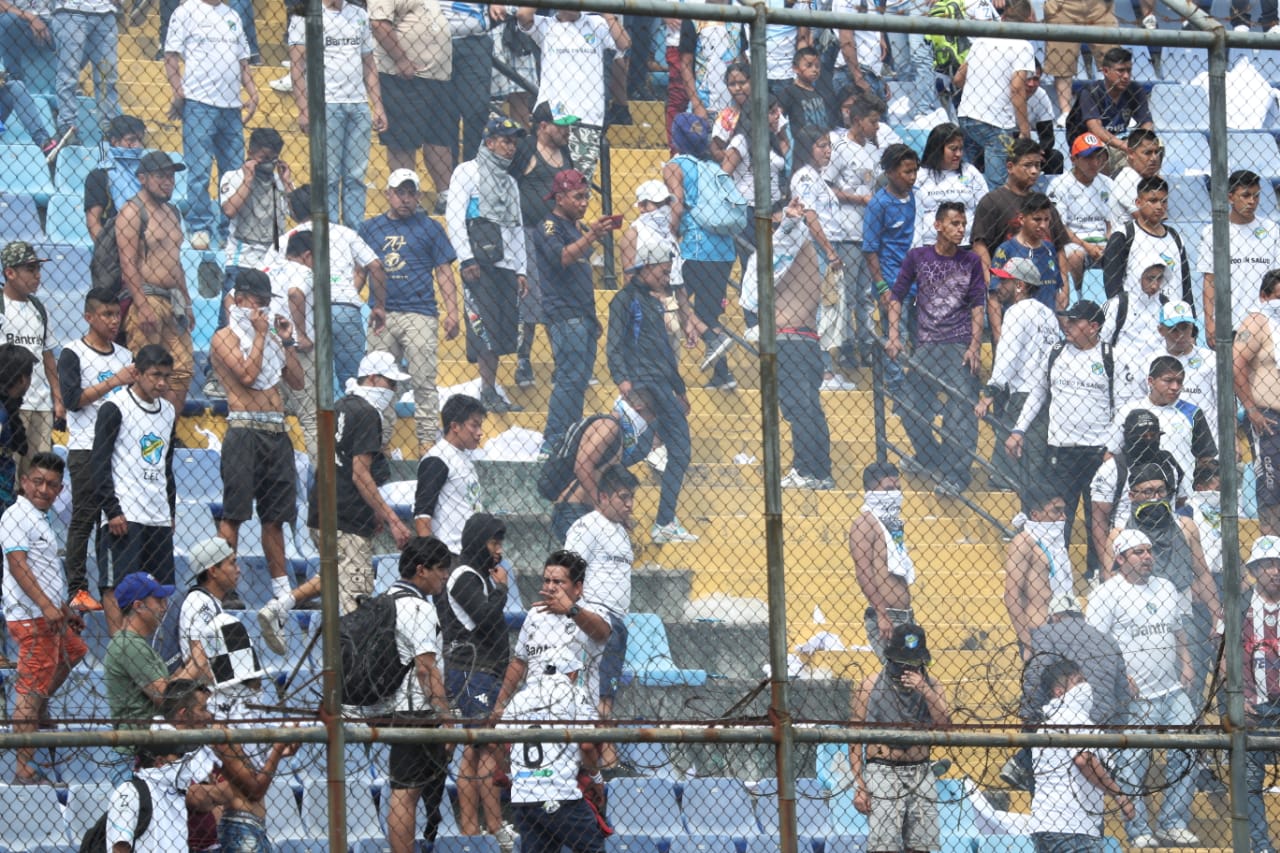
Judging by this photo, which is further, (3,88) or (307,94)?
(3,88)

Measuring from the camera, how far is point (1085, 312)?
7.94 m

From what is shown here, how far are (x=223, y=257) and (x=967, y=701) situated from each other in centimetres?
330

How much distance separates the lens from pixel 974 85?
11.3 m

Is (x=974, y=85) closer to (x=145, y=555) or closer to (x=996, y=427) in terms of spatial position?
(x=996, y=427)

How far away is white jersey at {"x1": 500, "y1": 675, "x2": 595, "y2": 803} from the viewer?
290 inches

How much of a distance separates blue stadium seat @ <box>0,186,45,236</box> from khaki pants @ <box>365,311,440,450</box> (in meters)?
1.29

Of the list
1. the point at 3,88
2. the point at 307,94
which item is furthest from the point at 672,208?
the point at 3,88

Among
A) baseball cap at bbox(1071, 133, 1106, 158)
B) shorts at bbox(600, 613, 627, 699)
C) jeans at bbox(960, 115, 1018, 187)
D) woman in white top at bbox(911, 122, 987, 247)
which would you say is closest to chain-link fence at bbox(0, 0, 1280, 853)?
shorts at bbox(600, 613, 627, 699)

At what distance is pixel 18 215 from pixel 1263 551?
533 cm

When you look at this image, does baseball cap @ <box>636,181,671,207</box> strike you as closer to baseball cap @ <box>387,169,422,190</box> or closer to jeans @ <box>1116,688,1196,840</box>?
baseball cap @ <box>387,169,422,190</box>

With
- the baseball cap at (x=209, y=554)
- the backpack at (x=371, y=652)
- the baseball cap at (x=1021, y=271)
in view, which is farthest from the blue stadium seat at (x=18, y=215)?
the baseball cap at (x=1021, y=271)

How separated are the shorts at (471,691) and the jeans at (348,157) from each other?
68.7 inches

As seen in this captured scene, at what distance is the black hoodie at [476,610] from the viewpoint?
7.42 m

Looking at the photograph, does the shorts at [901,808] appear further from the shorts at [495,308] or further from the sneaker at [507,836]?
the shorts at [495,308]
